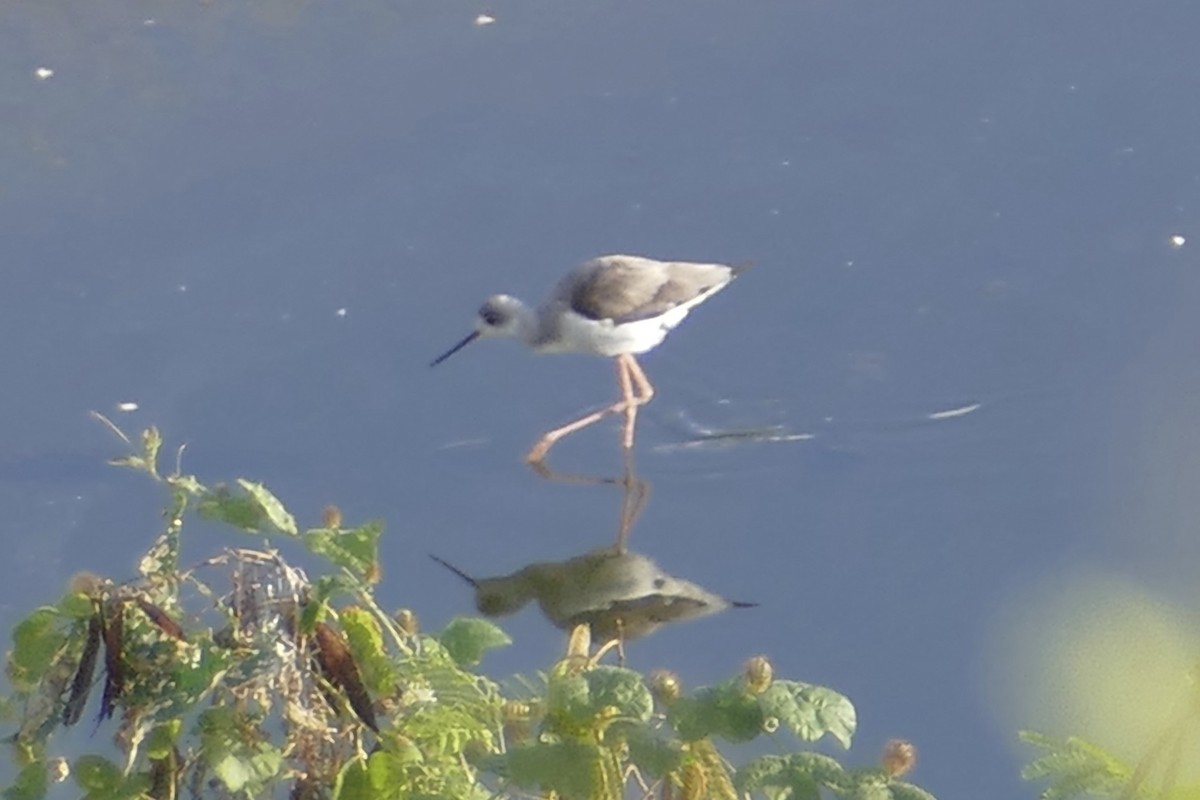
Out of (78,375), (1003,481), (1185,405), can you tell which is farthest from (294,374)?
(1185,405)

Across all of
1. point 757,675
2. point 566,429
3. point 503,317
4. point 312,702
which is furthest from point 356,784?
point 503,317

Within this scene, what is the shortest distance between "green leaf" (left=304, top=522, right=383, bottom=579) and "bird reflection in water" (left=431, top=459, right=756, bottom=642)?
5.38 ft

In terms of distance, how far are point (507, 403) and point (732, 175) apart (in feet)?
3.68

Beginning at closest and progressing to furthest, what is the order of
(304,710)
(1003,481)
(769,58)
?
1. (304,710)
2. (1003,481)
3. (769,58)

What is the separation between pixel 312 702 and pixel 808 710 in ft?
1.98

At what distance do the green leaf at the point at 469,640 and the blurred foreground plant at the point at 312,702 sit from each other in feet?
0.08

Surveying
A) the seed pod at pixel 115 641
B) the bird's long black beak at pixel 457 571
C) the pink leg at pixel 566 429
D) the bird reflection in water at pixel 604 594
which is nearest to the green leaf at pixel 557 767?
the seed pod at pixel 115 641

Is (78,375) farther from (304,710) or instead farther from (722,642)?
(304,710)

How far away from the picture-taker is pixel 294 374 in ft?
14.5

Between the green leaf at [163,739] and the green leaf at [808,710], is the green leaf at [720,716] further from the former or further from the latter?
the green leaf at [163,739]

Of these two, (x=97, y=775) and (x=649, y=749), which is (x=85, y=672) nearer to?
(x=97, y=775)

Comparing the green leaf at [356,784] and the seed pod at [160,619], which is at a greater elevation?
the seed pod at [160,619]

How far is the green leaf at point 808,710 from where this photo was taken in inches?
80.8

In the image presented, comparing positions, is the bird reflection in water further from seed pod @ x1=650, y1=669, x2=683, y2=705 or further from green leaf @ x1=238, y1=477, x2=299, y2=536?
green leaf @ x1=238, y1=477, x2=299, y2=536
